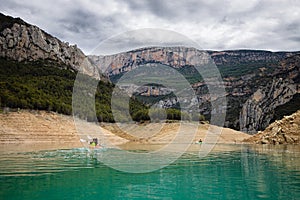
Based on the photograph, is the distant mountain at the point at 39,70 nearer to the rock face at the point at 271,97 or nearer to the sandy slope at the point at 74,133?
the sandy slope at the point at 74,133

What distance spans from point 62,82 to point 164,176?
8885 cm

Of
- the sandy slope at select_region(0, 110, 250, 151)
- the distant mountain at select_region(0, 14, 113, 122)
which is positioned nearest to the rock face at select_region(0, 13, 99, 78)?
the distant mountain at select_region(0, 14, 113, 122)

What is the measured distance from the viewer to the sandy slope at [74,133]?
181ft

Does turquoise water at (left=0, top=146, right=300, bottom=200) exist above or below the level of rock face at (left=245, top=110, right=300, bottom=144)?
below

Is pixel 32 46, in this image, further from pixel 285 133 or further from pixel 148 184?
pixel 148 184

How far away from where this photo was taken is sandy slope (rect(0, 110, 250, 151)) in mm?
55312

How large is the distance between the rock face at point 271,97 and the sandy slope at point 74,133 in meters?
64.2

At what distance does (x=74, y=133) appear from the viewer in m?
69.0

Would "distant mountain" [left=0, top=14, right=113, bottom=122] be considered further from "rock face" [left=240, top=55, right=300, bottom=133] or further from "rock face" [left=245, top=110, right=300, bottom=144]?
"rock face" [left=240, top=55, right=300, bottom=133]

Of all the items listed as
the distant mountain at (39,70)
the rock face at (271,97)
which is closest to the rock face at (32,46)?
the distant mountain at (39,70)

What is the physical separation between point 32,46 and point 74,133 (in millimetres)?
66323

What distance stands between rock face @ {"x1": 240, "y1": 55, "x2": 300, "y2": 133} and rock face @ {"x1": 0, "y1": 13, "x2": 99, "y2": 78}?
277 feet

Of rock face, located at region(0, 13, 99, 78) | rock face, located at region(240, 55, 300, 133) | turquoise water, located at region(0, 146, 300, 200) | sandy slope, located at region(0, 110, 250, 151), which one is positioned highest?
rock face, located at region(0, 13, 99, 78)

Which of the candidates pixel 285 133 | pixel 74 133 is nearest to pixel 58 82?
pixel 74 133
